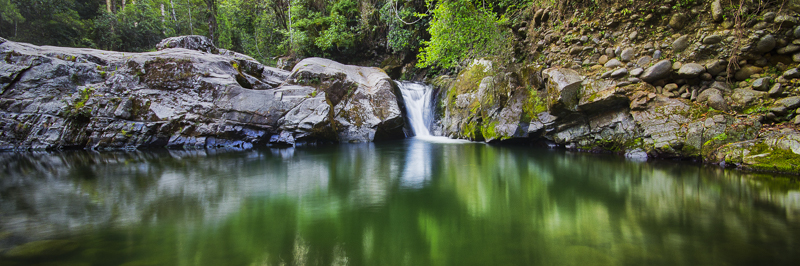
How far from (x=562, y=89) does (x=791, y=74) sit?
3.63 m

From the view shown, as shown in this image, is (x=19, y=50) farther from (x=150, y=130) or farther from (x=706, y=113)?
(x=706, y=113)

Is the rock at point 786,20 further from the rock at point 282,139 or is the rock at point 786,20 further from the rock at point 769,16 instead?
the rock at point 282,139

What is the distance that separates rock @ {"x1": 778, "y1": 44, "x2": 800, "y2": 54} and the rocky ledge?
A: 1 cm

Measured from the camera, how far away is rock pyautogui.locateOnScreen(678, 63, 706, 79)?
617 centimetres

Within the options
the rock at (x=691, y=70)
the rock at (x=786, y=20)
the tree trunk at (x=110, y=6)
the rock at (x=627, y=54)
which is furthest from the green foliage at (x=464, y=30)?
the tree trunk at (x=110, y=6)

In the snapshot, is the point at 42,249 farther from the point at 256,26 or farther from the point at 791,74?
the point at 256,26

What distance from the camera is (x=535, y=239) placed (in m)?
2.53

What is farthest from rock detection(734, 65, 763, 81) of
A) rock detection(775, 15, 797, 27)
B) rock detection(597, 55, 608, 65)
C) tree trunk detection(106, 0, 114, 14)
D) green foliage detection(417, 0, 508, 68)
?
tree trunk detection(106, 0, 114, 14)

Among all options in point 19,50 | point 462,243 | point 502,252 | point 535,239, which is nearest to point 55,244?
point 462,243

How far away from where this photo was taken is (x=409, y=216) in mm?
3203

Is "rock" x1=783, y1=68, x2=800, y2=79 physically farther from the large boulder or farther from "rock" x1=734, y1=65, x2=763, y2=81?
the large boulder

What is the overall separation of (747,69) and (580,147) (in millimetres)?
3400

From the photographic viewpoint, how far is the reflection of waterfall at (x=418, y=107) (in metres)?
14.4

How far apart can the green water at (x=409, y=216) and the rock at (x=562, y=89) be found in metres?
2.21
